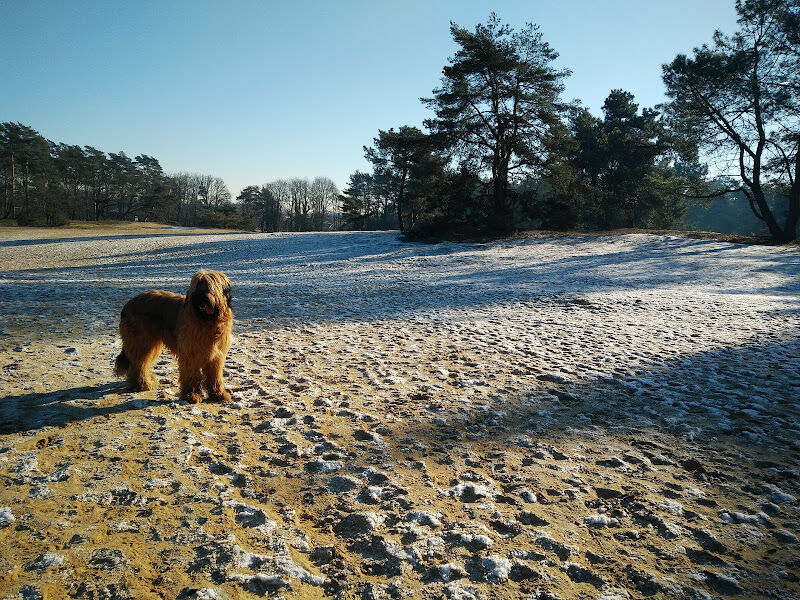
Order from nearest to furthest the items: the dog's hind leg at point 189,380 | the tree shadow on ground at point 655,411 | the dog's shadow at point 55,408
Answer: the dog's shadow at point 55,408 < the tree shadow on ground at point 655,411 < the dog's hind leg at point 189,380

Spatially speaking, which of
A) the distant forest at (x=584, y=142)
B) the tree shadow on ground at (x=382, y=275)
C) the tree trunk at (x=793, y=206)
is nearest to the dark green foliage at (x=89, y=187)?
the tree shadow on ground at (x=382, y=275)

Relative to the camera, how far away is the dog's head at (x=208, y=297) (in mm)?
4297

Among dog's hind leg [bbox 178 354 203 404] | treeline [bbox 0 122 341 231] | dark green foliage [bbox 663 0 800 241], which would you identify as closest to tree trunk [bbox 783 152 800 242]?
dark green foliage [bbox 663 0 800 241]

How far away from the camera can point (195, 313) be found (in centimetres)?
436

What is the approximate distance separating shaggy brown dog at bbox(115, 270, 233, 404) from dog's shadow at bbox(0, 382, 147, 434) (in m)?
0.38

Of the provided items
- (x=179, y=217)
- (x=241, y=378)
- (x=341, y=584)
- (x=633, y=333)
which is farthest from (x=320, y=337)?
(x=179, y=217)

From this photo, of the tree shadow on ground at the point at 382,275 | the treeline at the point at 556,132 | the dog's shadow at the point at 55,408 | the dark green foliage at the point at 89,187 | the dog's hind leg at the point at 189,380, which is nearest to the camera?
the dog's shadow at the point at 55,408

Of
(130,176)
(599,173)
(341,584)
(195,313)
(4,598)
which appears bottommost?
(341,584)

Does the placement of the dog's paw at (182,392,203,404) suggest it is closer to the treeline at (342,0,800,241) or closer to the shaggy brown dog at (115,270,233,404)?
the shaggy brown dog at (115,270,233,404)

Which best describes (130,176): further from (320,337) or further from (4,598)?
(4,598)

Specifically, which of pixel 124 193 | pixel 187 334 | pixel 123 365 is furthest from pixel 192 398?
pixel 124 193

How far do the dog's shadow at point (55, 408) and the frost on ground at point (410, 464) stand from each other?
0.03 meters

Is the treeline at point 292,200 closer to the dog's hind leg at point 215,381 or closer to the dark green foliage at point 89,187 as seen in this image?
the dark green foliage at point 89,187

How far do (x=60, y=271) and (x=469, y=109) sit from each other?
961 inches
